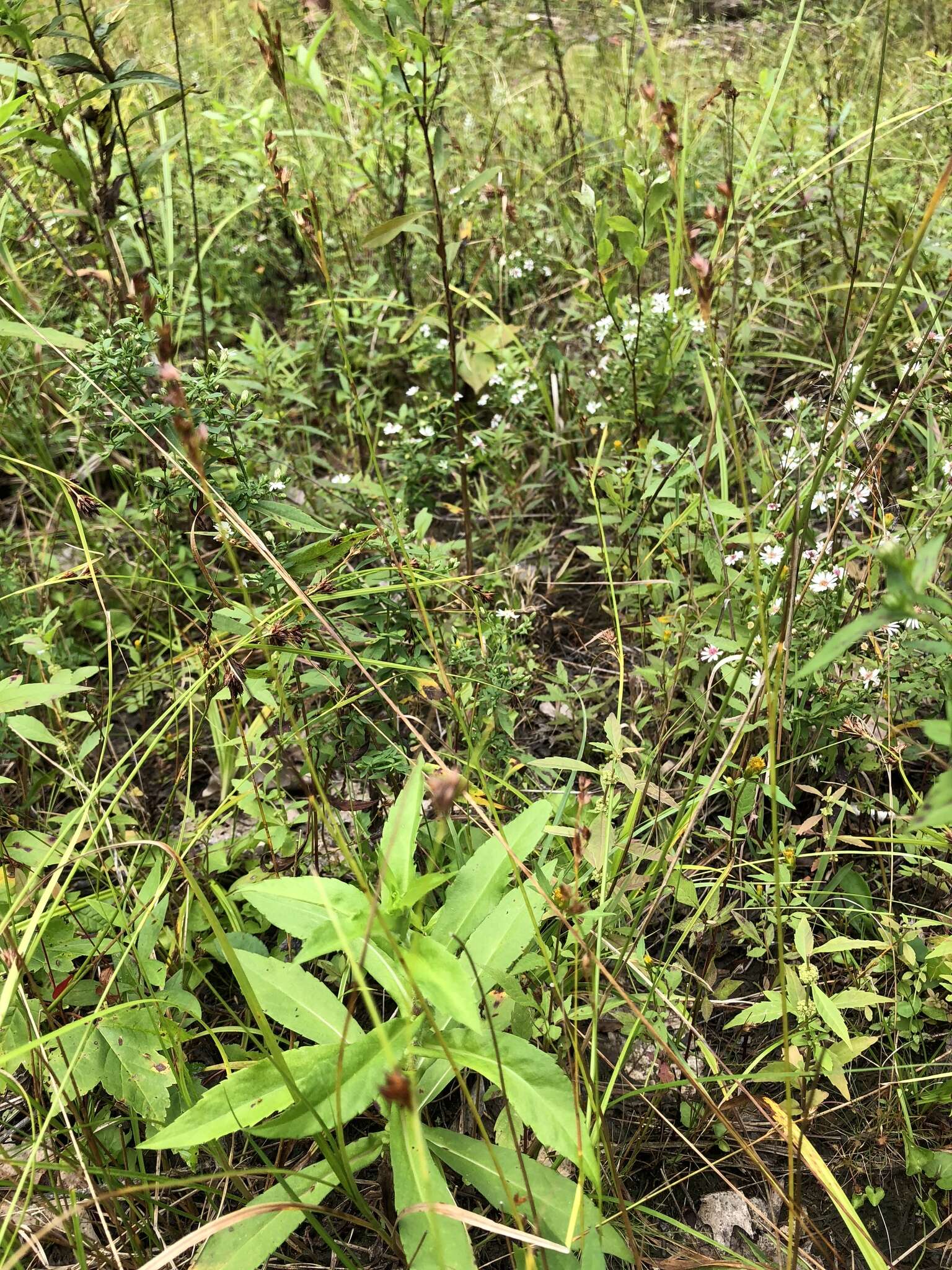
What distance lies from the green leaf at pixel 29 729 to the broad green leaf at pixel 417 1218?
36.1 inches

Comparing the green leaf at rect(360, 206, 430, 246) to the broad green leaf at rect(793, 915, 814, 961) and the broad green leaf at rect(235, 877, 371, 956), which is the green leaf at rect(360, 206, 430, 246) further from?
the broad green leaf at rect(793, 915, 814, 961)

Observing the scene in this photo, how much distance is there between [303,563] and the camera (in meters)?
1.57

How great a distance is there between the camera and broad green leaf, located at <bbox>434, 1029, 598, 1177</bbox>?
1051 mm

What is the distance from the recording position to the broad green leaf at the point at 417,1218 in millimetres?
1055

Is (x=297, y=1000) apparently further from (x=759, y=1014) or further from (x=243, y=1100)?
(x=759, y=1014)

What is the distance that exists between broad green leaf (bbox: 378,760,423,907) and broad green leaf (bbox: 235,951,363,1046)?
22 cm

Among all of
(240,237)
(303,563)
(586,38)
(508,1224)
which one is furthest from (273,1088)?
(586,38)

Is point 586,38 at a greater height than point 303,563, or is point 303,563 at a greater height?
point 586,38

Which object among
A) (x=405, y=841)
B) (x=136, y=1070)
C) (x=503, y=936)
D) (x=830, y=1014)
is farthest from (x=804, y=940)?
(x=136, y=1070)

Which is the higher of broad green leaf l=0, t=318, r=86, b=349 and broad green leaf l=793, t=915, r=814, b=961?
broad green leaf l=0, t=318, r=86, b=349

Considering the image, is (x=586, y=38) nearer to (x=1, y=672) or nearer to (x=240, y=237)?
(x=240, y=237)

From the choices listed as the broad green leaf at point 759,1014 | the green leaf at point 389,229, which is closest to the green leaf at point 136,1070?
the broad green leaf at point 759,1014

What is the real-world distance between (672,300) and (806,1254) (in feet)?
6.45

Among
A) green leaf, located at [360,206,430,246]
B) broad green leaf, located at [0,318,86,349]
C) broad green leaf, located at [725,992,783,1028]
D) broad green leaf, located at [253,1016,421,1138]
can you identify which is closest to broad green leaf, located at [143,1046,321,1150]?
broad green leaf, located at [253,1016,421,1138]
